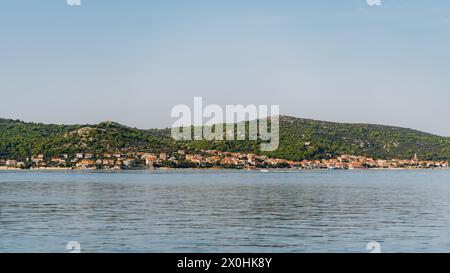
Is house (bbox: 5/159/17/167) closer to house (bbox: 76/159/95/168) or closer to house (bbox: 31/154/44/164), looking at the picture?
house (bbox: 31/154/44/164)

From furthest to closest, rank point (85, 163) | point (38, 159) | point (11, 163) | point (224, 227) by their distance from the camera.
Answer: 1. point (11, 163)
2. point (85, 163)
3. point (38, 159)
4. point (224, 227)

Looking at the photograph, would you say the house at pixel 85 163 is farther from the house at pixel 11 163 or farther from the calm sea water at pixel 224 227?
the calm sea water at pixel 224 227

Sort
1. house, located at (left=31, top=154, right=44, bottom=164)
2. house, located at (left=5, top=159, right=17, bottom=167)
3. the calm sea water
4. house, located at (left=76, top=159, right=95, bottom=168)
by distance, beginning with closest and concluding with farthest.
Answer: the calm sea water < house, located at (left=31, top=154, right=44, bottom=164) < house, located at (left=76, top=159, right=95, bottom=168) < house, located at (left=5, top=159, right=17, bottom=167)

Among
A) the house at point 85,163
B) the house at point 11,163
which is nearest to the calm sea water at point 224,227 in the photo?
the house at point 85,163

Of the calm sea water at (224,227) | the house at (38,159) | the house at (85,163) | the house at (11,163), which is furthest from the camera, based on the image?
the house at (11,163)

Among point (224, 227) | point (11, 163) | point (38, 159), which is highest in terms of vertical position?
point (38, 159)

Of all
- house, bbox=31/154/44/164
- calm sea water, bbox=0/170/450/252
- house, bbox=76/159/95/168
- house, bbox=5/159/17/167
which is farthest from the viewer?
house, bbox=5/159/17/167

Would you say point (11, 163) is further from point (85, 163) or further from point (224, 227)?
point (224, 227)

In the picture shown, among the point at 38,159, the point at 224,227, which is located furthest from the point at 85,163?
the point at 224,227

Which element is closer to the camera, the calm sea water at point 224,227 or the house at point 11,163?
the calm sea water at point 224,227

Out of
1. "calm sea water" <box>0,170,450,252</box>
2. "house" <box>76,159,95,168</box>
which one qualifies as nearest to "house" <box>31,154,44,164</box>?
"house" <box>76,159,95,168</box>

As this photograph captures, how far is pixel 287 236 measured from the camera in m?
28.2

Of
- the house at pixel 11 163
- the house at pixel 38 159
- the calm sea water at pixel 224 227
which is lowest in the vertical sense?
the calm sea water at pixel 224 227
